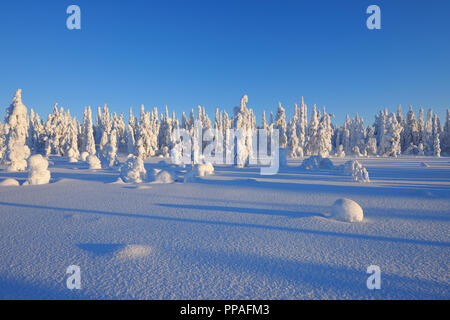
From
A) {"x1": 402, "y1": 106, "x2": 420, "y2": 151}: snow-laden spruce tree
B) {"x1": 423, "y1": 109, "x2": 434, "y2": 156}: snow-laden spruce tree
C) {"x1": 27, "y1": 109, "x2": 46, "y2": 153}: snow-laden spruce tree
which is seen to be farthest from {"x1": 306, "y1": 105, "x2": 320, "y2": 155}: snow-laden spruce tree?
{"x1": 27, "y1": 109, "x2": 46, "y2": 153}: snow-laden spruce tree

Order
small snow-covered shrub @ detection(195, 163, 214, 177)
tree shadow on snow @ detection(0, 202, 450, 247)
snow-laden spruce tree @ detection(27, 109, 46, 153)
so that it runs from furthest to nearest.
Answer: snow-laden spruce tree @ detection(27, 109, 46, 153), small snow-covered shrub @ detection(195, 163, 214, 177), tree shadow on snow @ detection(0, 202, 450, 247)

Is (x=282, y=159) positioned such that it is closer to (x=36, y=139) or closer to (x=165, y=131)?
(x=165, y=131)

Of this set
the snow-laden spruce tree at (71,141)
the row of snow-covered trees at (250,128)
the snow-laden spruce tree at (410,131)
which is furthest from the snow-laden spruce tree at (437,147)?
the snow-laden spruce tree at (71,141)

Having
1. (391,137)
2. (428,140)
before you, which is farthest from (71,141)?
(428,140)

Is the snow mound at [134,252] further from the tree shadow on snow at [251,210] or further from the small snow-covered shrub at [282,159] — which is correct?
the small snow-covered shrub at [282,159]

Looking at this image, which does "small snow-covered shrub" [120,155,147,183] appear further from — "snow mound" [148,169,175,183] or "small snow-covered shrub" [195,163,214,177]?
"small snow-covered shrub" [195,163,214,177]

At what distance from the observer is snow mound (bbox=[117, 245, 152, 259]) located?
161 inches

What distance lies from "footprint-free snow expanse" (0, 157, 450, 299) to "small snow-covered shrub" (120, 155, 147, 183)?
6094mm

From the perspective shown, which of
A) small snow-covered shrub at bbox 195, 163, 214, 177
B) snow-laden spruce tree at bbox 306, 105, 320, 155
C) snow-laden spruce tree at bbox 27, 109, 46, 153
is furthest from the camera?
snow-laden spruce tree at bbox 27, 109, 46, 153

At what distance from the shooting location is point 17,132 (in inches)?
872

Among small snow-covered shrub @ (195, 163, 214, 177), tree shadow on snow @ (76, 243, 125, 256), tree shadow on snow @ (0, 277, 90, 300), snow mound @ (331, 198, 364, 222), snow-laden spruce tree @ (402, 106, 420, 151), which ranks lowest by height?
tree shadow on snow @ (0, 277, 90, 300)

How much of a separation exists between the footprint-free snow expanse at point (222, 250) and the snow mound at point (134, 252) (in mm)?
19

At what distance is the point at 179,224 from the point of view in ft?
19.6
